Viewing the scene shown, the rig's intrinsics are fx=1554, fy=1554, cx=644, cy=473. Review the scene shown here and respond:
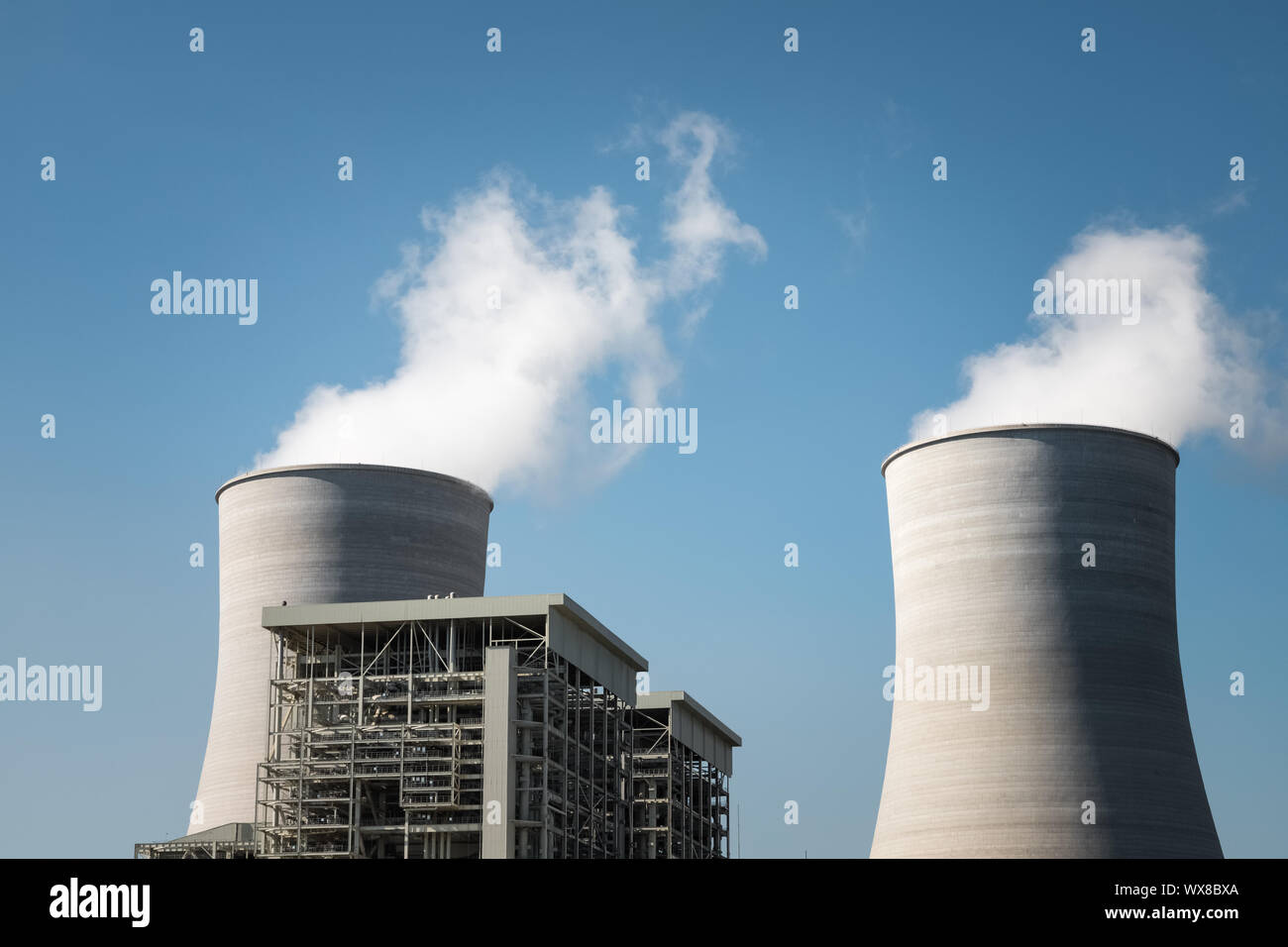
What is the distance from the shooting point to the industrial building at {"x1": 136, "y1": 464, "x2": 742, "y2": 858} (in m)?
33.0

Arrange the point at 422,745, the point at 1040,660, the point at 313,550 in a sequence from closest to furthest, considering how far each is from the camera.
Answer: the point at 422,745 → the point at 1040,660 → the point at 313,550

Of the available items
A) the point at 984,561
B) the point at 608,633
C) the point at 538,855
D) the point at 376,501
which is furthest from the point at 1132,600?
the point at 376,501

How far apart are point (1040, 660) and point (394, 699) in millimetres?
15823

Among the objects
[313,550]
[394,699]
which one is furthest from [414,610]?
[313,550]

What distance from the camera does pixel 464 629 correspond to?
34.9m

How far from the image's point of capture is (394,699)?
33812 millimetres

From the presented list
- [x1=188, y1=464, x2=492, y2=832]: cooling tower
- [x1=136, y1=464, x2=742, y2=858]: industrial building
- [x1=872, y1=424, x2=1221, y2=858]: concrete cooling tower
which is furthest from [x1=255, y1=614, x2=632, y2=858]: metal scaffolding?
[x1=872, y1=424, x2=1221, y2=858]: concrete cooling tower

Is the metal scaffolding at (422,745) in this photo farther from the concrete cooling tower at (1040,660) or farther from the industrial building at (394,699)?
the concrete cooling tower at (1040,660)

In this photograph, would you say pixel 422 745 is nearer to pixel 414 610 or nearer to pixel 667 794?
pixel 414 610

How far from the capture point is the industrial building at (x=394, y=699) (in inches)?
1300

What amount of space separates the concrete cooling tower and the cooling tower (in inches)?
538

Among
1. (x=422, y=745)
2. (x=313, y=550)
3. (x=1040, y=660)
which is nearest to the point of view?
(x=422, y=745)

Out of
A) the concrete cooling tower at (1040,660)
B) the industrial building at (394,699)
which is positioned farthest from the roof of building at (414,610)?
the concrete cooling tower at (1040,660)
